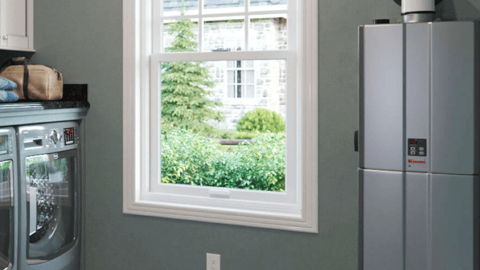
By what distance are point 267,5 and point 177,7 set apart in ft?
1.80

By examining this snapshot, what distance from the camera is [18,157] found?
2373 mm

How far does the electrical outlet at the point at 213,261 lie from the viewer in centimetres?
264

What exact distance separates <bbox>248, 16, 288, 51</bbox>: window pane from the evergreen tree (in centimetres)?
33

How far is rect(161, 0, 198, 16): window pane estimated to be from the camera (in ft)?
9.00

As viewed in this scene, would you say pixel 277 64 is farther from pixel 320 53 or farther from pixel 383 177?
pixel 383 177

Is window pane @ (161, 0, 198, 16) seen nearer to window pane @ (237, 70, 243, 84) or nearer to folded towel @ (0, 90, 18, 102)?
window pane @ (237, 70, 243, 84)

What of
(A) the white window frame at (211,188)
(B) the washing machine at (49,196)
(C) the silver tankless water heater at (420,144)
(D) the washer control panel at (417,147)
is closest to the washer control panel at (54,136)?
(B) the washing machine at (49,196)

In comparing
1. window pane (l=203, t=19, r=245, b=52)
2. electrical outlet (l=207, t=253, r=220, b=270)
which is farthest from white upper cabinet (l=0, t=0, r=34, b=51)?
electrical outlet (l=207, t=253, r=220, b=270)

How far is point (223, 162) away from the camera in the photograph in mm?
2742

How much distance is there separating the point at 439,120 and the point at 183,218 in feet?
4.92

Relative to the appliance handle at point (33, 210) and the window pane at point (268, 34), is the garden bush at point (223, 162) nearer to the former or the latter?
the window pane at point (268, 34)

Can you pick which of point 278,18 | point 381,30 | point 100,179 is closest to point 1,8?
point 100,179

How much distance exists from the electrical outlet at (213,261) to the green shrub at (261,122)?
72cm

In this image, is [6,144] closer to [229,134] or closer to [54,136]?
[54,136]
